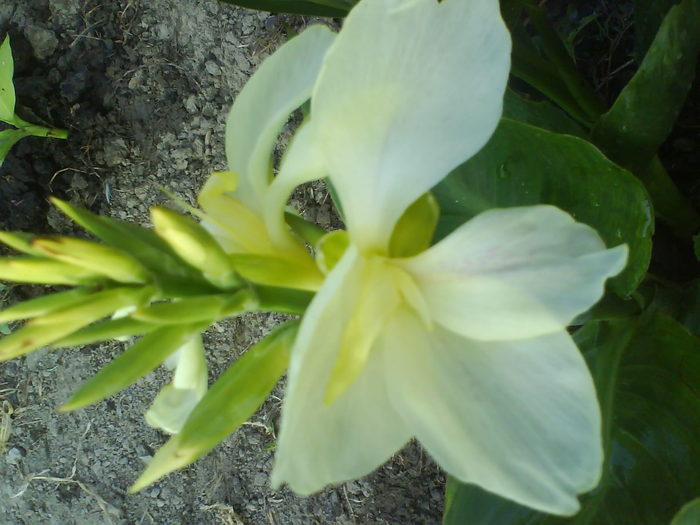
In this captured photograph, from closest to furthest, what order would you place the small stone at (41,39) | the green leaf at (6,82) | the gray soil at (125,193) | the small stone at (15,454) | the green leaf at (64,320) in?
the green leaf at (64,320)
the green leaf at (6,82)
the gray soil at (125,193)
the small stone at (41,39)
the small stone at (15,454)

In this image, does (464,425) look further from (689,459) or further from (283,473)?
(689,459)

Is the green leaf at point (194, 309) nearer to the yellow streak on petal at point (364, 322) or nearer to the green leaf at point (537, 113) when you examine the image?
the yellow streak on petal at point (364, 322)

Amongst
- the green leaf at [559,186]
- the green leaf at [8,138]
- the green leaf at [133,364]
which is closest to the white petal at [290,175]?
the green leaf at [133,364]

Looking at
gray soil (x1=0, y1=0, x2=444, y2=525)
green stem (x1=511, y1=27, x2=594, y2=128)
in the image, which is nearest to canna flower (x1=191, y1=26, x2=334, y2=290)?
green stem (x1=511, y1=27, x2=594, y2=128)

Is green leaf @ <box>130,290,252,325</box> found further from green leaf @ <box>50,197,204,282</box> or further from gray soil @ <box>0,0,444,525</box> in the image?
gray soil @ <box>0,0,444,525</box>

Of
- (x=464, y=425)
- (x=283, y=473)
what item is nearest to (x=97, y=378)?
(x=283, y=473)

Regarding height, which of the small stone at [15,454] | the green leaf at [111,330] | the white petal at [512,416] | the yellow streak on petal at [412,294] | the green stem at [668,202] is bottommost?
the small stone at [15,454]
